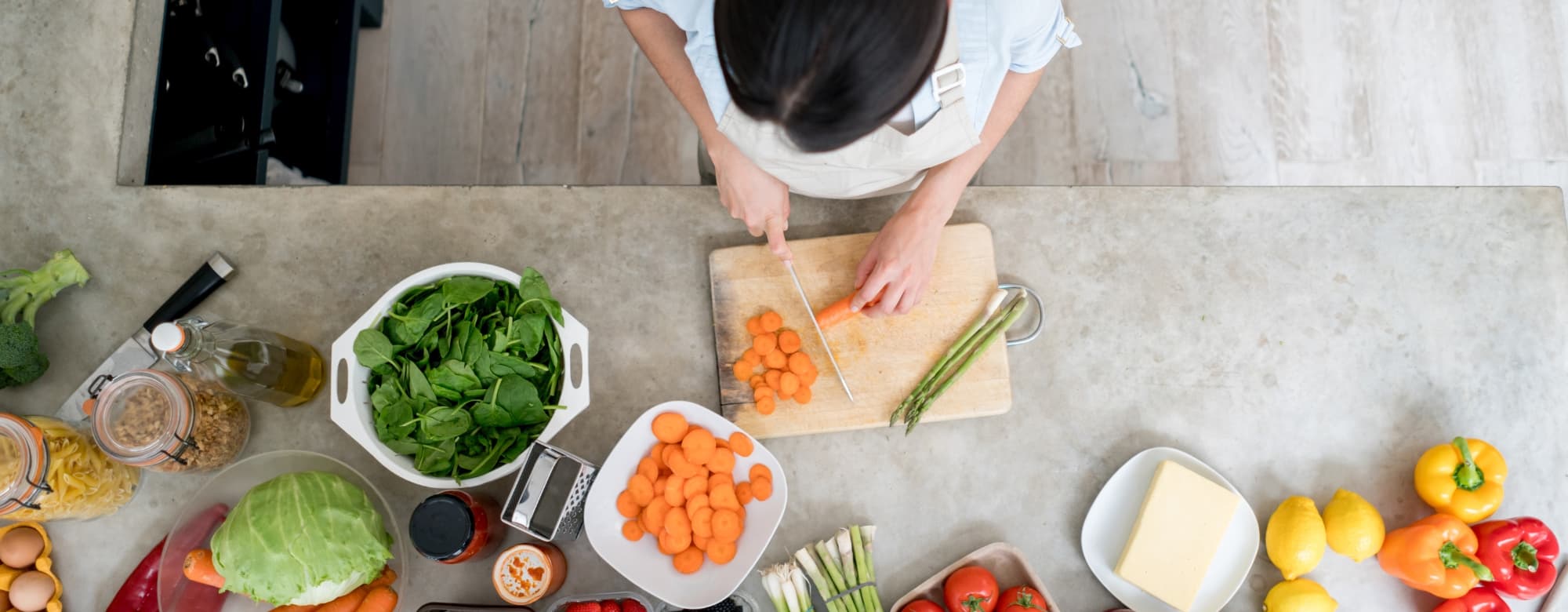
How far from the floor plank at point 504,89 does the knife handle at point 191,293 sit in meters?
0.91

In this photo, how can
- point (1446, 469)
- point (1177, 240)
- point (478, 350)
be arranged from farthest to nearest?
point (1177, 240) → point (1446, 469) → point (478, 350)

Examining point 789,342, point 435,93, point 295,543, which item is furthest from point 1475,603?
point 435,93

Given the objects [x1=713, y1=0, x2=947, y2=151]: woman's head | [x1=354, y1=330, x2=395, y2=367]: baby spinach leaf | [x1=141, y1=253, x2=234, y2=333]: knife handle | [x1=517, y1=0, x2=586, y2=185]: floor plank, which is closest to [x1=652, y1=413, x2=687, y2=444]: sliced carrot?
[x1=354, y1=330, x2=395, y2=367]: baby spinach leaf

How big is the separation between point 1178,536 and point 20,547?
161 cm

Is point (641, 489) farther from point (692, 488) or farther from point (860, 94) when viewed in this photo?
point (860, 94)

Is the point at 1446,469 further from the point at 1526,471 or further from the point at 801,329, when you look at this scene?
the point at 801,329

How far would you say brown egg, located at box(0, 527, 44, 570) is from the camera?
1114mm

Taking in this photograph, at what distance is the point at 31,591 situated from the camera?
3.63ft

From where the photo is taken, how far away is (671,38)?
113 cm

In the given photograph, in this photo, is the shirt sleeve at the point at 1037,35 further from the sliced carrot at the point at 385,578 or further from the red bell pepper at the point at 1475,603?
the sliced carrot at the point at 385,578

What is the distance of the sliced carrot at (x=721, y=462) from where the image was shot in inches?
42.8

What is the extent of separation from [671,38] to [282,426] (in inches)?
31.9

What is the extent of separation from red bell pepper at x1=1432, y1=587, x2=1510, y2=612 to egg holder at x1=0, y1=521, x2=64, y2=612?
197cm

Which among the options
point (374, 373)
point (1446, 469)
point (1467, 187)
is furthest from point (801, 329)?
point (1467, 187)
